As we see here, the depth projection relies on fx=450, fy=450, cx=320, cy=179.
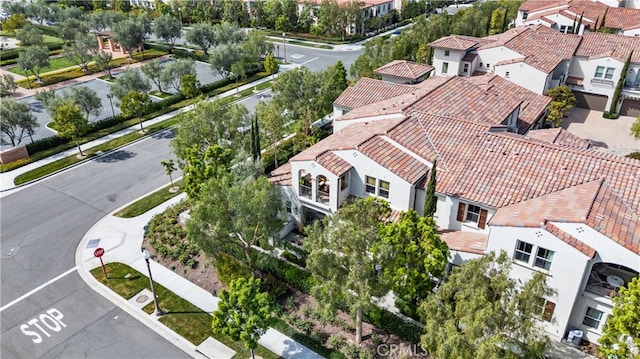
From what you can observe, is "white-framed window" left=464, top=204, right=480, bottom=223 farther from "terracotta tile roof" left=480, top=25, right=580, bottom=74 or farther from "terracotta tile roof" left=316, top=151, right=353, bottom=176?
"terracotta tile roof" left=480, top=25, right=580, bottom=74

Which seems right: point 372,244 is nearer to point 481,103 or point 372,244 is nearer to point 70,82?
point 481,103

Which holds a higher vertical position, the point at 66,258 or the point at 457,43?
the point at 457,43

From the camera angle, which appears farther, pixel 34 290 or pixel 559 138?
pixel 559 138

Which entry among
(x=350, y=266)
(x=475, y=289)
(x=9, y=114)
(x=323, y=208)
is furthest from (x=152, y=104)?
(x=475, y=289)

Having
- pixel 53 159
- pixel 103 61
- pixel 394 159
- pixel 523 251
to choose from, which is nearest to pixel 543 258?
pixel 523 251

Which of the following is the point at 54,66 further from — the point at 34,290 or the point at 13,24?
the point at 34,290

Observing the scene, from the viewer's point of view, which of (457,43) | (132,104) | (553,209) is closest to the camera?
(553,209)
